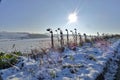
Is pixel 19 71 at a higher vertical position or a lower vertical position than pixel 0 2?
lower

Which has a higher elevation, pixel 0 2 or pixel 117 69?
pixel 0 2

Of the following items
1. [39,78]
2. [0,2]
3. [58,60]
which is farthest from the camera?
[58,60]

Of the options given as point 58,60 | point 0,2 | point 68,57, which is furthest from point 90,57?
point 0,2

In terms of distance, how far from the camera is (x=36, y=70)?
28.7ft

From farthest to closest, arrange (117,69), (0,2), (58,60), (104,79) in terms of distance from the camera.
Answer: (117,69) < (58,60) < (104,79) < (0,2)

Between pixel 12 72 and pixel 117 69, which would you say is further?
pixel 117 69

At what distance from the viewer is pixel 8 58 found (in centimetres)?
1118

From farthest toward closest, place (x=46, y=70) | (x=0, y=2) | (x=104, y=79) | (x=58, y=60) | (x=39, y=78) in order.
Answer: (x=58, y=60), (x=104, y=79), (x=46, y=70), (x=39, y=78), (x=0, y=2)

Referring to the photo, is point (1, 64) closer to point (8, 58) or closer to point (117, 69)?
point (8, 58)

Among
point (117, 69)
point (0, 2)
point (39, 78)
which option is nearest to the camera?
point (0, 2)

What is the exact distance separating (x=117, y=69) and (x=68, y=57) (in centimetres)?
193

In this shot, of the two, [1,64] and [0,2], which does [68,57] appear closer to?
[1,64]

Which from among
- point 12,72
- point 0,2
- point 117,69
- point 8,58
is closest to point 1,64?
point 8,58

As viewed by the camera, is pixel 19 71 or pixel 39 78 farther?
pixel 19 71
